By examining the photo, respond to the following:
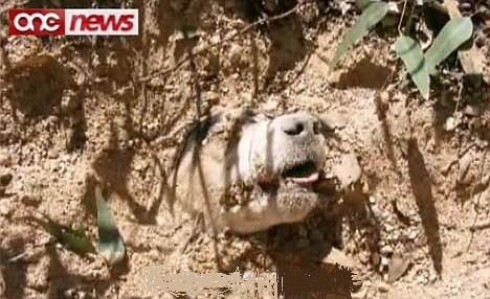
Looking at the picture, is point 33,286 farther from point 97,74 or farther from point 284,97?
point 284,97

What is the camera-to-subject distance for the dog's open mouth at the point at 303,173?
183 cm

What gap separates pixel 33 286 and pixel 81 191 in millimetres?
179

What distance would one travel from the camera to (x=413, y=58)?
1.85 m

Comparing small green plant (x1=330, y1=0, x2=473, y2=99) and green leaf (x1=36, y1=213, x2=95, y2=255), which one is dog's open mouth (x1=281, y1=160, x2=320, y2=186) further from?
green leaf (x1=36, y1=213, x2=95, y2=255)

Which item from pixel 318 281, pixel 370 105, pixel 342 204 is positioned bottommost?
pixel 318 281

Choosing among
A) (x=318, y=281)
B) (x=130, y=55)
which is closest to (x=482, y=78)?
(x=318, y=281)

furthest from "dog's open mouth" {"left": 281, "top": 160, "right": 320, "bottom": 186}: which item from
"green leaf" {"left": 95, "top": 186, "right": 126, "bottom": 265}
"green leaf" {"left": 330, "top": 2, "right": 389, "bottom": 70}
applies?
"green leaf" {"left": 95, "top": 186, "right": 126, "bottom": 265}

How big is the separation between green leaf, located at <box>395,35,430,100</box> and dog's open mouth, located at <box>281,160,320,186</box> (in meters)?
0.22

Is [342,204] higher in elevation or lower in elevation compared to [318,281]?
higher

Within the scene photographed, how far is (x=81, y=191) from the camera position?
1.89 m

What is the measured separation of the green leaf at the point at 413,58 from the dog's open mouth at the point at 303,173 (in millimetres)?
219

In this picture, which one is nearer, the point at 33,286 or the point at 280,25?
the point at 33,286

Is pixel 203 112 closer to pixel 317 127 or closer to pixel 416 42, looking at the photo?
pixel 317 127

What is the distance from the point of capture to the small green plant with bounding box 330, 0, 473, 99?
184 centimetres
